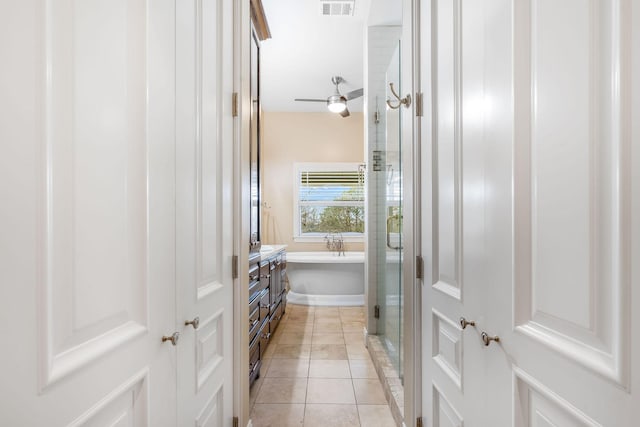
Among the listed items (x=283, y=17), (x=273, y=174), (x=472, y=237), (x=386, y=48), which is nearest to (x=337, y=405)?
(x=472, y=237)

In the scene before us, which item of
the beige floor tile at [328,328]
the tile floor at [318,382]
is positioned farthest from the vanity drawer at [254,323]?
the beige floor tile at [328,328]

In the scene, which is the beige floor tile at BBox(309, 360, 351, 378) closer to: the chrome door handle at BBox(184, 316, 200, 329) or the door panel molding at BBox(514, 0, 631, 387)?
the chrome door handle at BBox(184, 316, 200, 329)

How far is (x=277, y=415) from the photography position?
1.93 m

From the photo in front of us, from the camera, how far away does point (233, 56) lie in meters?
1.44

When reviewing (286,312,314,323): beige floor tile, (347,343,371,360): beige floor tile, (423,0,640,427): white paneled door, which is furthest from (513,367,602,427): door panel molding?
(286,312,314,323): beige floor tile

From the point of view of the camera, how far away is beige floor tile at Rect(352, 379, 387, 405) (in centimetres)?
209

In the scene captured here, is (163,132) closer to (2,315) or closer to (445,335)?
(2,315)

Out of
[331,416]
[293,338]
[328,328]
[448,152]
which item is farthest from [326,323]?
[448,152]

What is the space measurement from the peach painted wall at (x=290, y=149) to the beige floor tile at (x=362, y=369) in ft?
9.41

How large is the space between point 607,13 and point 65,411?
3.43 feet

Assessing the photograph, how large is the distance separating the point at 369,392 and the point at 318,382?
1.17 ft

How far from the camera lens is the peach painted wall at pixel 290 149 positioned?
17.5 ft

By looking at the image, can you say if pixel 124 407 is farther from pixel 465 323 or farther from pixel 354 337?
pixel 354 337

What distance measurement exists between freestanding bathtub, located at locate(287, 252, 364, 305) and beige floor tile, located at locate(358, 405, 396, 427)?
7.58 feet
